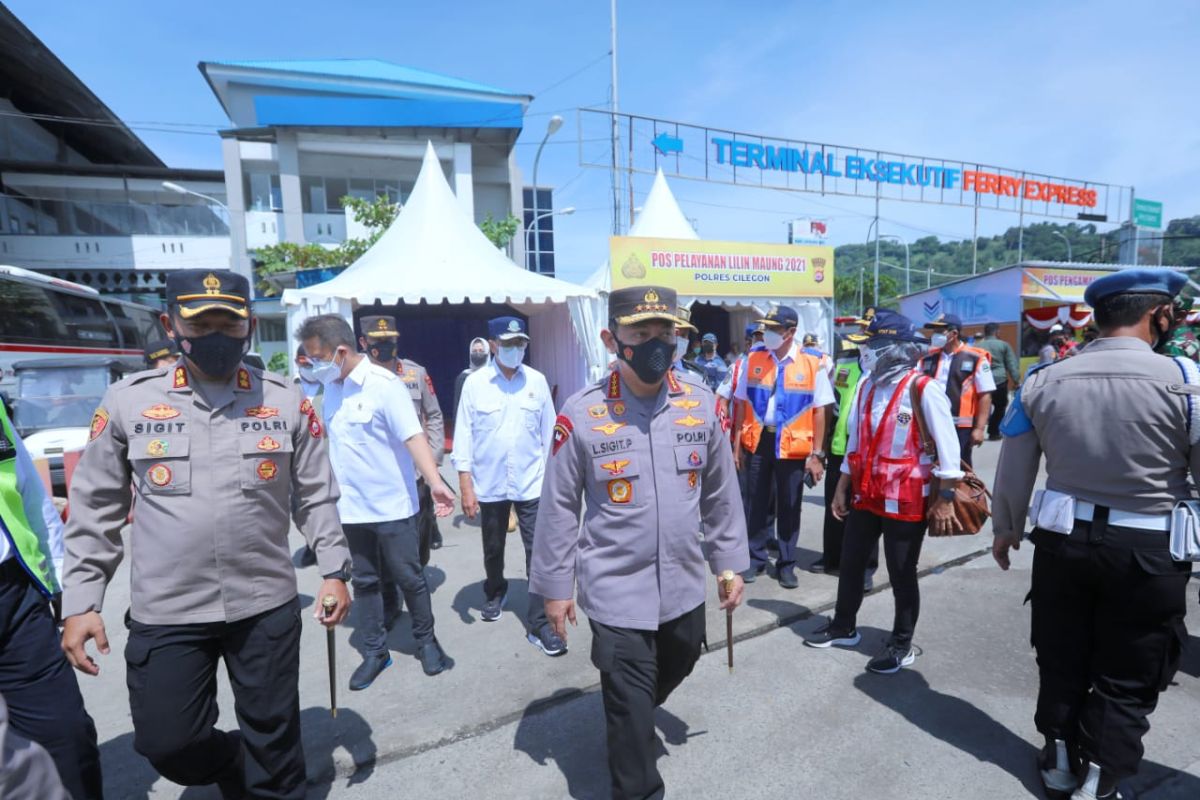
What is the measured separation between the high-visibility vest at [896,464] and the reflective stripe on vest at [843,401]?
151 cm

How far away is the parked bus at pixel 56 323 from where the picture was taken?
1048 cm

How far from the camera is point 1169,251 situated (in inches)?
1927

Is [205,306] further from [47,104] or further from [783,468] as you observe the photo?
[47,104]

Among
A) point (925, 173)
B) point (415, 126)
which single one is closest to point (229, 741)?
point (925, 173)

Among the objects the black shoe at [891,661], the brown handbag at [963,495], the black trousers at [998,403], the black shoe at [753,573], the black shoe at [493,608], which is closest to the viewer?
the brown handbag at [963,495]

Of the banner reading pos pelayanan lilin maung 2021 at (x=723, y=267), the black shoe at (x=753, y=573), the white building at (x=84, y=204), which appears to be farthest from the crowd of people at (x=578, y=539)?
the white building at (x=84, y=204)

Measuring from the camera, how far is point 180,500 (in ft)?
6.97

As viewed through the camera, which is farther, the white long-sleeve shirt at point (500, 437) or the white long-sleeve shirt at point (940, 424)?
the white long-sleeve shirt at point (500, 437)

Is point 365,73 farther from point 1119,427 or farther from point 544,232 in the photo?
point 1119,427

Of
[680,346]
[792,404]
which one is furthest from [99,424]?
[792,404]

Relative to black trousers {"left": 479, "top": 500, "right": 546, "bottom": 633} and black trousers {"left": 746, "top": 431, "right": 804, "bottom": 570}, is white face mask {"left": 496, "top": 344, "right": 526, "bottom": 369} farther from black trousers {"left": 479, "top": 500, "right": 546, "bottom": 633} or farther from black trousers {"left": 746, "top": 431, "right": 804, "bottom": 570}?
black trousers {"left": 746, "top": 431, "right": 804, "bottom": 570}

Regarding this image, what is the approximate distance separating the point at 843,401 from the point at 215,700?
446cm

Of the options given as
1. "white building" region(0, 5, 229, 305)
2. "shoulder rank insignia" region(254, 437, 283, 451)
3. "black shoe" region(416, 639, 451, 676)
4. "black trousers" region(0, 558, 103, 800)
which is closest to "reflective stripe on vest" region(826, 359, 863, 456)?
"black shoe" region(416, 639, 451, 676)

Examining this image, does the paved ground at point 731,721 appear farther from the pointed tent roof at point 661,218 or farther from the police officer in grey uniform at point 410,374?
the pointed tent roof at point 661,218
